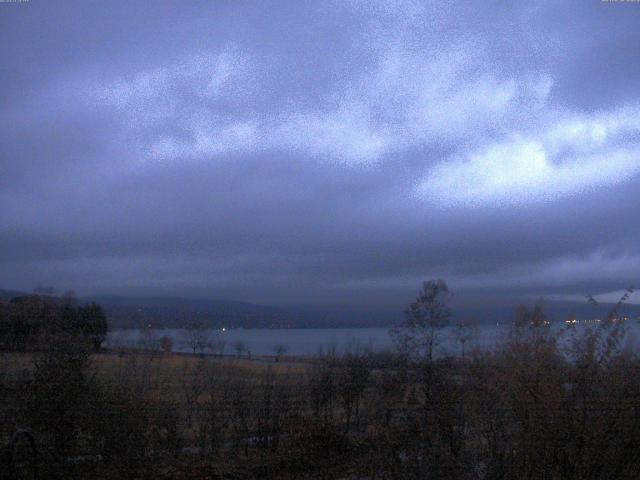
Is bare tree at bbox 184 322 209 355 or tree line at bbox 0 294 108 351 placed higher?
tree line at bbox 0 294 108 351

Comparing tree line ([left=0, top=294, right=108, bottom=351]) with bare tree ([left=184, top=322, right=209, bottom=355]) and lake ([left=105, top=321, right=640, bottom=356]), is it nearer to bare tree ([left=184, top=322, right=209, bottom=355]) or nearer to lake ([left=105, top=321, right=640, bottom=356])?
lake ([left=105, top=321, right=640, bottom=356])

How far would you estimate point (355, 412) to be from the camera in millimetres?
15984

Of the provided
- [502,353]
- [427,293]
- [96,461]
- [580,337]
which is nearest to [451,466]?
[502,353]

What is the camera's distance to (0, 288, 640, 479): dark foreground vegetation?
7484 millimetres

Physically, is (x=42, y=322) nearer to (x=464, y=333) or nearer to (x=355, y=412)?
(x=355, y=412)

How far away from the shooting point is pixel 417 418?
11383 millimetres

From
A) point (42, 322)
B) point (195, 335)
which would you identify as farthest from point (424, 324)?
point (195, 335)

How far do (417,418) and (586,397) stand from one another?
423 centimetres

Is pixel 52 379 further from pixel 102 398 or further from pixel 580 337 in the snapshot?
pixel 580 337

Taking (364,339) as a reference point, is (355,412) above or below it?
below

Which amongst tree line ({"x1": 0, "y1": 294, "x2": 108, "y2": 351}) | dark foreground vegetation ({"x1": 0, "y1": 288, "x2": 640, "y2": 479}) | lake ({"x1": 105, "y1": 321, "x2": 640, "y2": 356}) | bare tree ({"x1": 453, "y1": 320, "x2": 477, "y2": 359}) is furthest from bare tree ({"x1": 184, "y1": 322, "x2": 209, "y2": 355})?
bare tree ({"x1": 453, "y1": 320, "x2": 477, "y2": 359})

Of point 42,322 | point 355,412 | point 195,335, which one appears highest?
point 42,322

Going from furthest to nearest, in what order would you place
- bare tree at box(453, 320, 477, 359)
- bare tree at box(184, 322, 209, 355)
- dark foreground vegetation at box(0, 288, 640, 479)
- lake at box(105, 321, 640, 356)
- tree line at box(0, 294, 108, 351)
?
bare tree at box(184, 322, 209, 355), tree line at box(0, 294, 108, 351), bare tree at box(453, 320, 477, 359), lake at box(105, 321, 640, 356), dark foreground vegetation at box(0, 288, 640, 479)

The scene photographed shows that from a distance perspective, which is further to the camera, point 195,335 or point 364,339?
point 195,335
